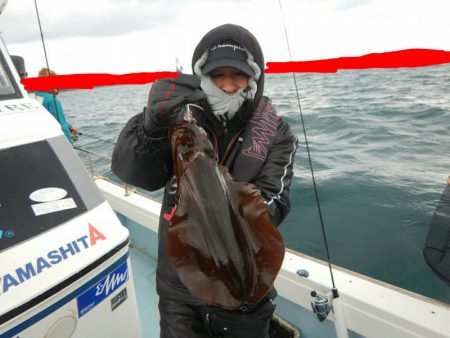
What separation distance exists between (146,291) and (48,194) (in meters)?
2.33

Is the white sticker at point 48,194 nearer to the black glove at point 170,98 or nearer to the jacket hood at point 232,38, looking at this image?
the black glove at point 170,98

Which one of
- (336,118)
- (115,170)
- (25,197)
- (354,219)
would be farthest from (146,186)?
(336,118)

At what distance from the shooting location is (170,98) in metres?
1.54

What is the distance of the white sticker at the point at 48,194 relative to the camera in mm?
1763

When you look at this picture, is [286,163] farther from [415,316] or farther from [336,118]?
[336,118]

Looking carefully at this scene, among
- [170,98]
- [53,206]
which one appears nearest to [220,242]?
[170,98]

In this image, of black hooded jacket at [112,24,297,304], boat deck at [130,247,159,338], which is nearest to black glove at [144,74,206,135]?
black hooded jacket at [112,24,297,304]

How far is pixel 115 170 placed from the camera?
6.16 feet

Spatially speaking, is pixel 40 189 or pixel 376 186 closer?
pixel 40 189

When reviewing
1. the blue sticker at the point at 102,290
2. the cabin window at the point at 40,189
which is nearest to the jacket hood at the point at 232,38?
the cabin window at the point at 40,189

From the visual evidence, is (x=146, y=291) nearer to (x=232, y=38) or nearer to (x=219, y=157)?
(x=219, y=157)

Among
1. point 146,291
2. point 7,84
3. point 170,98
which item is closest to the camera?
point 170,98

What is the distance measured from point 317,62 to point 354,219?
2762 millimetres

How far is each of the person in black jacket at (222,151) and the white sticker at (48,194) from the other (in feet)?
1.08
